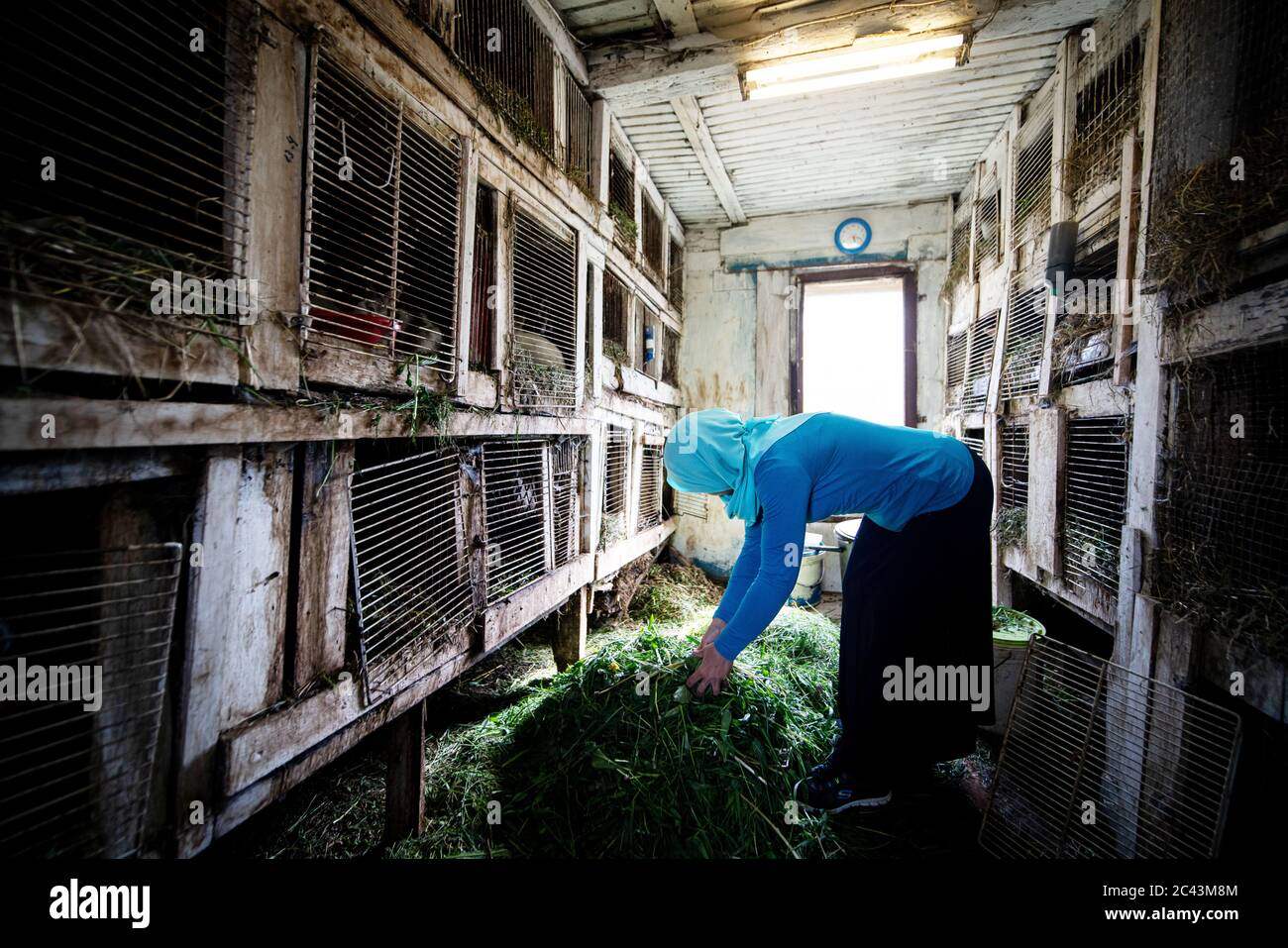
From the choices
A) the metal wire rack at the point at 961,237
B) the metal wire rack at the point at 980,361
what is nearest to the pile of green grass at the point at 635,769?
the metal wire rack at the point at 980,361

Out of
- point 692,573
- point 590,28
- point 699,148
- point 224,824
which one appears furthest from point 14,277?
point 692,573

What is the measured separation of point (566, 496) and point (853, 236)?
6.30 meters

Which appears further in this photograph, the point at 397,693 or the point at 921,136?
the point at 921,136

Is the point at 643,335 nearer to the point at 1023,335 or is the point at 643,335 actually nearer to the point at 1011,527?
the point at 1023,335

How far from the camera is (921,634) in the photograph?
268cm

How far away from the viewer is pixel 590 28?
4422 mm

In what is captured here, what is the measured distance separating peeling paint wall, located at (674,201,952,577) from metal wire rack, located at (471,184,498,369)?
17.4 feet

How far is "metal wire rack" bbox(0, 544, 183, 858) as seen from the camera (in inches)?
54.1

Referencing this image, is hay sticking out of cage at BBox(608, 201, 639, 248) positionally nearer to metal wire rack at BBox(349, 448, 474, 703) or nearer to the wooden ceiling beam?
the wooden ceiling beam

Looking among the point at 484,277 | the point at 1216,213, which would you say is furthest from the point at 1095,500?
the point at 484,277

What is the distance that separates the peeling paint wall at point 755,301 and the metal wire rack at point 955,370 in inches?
6.3

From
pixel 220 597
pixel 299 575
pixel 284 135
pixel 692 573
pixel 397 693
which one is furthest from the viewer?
pixel 692 573
